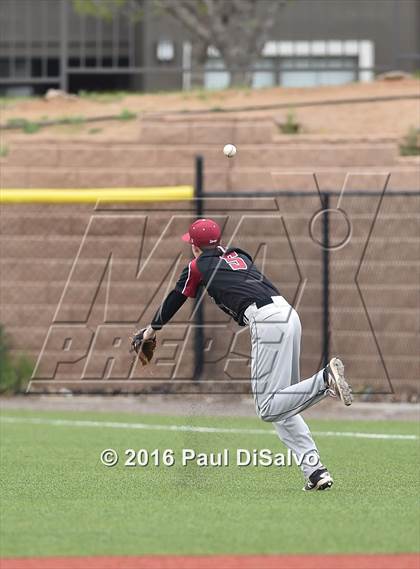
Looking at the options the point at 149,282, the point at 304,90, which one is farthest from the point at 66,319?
the point at 304,90

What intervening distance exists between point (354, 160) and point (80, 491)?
9.03m

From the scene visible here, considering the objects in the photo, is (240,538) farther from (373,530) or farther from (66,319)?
(66,319)

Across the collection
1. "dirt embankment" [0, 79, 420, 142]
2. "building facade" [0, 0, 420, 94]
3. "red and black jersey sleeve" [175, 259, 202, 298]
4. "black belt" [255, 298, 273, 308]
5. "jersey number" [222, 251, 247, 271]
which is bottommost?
"black belt" [255, 298, 273, 308]

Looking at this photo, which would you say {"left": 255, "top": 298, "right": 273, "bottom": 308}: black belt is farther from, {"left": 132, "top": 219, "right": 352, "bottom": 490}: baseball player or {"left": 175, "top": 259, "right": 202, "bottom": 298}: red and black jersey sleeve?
{"left": 175, "top": 259, "right": 202, "bottom": 298}: red and black jersey sleeve

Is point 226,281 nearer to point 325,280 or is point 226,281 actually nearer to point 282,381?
point 282,381

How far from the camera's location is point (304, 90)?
21.1 meters

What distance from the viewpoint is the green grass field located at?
7.82 m

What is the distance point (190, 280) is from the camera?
10047mm

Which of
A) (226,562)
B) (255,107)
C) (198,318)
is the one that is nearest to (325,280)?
(198,318)

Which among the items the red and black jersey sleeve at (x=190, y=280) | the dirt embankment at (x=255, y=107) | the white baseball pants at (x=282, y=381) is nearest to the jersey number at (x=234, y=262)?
the red and black jersey sleeve at (x=190, y=280)

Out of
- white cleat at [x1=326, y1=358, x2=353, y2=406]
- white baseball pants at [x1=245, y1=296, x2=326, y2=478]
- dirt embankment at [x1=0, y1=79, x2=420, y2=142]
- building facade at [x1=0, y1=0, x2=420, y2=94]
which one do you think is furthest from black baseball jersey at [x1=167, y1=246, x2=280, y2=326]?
building facade at [x1=0, y1=0, x2=420, y2=94]

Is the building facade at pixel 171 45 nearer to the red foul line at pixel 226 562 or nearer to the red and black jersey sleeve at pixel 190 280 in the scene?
the red and black jersey sleeve at pixel 190 280

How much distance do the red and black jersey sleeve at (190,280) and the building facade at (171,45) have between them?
12.2 m

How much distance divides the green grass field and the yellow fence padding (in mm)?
4017
